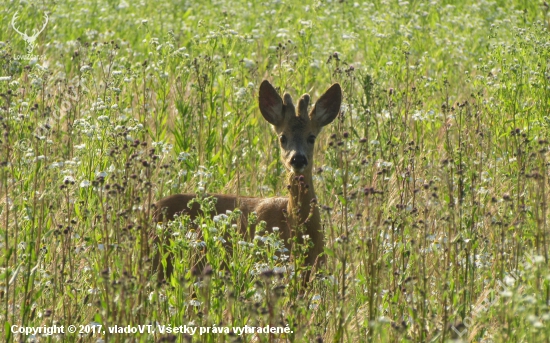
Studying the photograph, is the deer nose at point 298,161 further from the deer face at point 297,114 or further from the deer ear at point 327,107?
the deer ear at point 327,107

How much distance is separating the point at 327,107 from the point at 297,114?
11.0 inches

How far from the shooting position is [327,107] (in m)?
7.90

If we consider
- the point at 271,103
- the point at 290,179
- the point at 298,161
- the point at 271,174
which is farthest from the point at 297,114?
the point at 271,174

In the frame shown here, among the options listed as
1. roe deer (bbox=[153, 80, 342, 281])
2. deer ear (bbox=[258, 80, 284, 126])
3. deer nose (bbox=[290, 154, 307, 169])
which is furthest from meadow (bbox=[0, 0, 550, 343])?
deer ear (bbox=[258, 80, 284, 126])

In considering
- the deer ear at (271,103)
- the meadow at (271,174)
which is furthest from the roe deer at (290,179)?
the meadow at (271,174)

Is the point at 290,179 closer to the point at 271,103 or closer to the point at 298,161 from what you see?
the point at 298,161

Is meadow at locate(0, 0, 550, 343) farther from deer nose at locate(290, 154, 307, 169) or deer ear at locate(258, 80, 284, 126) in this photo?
deer ear at locate(258, 80, 284, 126)

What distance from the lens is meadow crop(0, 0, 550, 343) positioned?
475 centimetres

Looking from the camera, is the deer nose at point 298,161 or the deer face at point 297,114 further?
the deer face at point 297,114

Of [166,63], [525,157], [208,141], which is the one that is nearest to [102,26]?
[166,63]

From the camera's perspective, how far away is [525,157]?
22.0ft

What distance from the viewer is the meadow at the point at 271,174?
15.6ft

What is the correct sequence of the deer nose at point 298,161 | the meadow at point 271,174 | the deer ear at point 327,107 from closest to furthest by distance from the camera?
the meadow at point 271,174, the deer nose at point 298,161, the deer ear at point 327,107

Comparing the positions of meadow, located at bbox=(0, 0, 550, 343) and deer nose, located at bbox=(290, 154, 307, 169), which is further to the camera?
deer nose, located at bbox=(290, 154, 307, 169)
